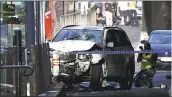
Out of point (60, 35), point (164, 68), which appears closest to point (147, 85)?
point (164, 68)

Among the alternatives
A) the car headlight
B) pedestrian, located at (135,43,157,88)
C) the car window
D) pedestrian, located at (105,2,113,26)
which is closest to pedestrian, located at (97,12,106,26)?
pedestrian, located at (105,2,113,26)

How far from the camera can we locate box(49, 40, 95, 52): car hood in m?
5.93

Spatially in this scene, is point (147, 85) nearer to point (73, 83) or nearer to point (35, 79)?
point (73, 83)

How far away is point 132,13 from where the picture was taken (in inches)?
240

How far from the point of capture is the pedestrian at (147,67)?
6090 mm

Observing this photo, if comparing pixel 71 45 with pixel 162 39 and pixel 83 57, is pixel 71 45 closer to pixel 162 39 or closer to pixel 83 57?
pixel 83 57

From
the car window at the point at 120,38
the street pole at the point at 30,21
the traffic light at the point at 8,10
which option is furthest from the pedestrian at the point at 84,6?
the traffic light at the point at 8,10

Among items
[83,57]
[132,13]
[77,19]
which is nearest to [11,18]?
[77,19]

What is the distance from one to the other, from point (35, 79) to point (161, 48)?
6.19ft

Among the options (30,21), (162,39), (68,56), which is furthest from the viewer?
(30,21)

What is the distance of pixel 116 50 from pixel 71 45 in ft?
2.06

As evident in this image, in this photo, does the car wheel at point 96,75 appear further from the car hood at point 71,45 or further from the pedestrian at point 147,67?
the pedestrian at point 147,67

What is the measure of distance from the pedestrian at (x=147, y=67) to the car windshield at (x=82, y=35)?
2.18ft

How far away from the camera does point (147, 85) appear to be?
619 centimetres
